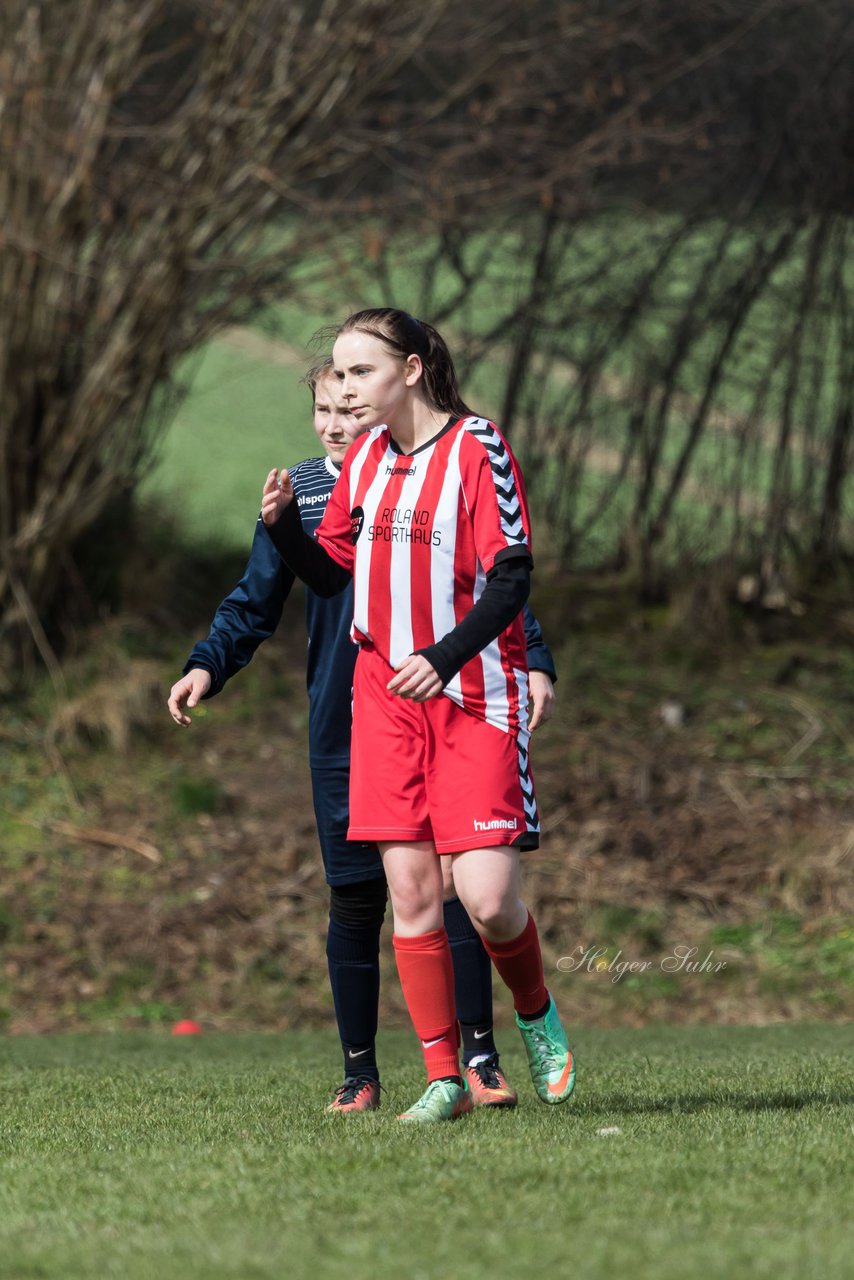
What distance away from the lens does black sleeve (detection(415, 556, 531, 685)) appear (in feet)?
12.3

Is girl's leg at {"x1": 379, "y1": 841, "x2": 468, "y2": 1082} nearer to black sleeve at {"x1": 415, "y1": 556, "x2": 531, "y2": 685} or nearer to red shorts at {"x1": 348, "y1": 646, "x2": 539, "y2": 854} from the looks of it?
red shorts at {"x1": 348, "y1": 646, "x2": 539, "y2": 854}

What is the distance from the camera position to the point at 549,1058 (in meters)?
4.21

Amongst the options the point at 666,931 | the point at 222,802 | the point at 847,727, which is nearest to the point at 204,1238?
the point at 666,931

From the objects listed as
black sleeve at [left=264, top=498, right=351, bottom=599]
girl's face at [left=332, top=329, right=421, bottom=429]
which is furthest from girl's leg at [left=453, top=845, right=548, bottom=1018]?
girl's face at [left=332, top=329, right=421, bottom=429]

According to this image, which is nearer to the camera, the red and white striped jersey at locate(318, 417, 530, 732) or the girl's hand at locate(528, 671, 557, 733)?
the red and white striped jersey at locate(318, 417, 530, 732)

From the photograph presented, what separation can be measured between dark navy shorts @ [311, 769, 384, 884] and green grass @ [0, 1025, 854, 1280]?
2.02 ft

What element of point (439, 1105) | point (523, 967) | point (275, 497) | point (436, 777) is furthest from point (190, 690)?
point (439, 1105)

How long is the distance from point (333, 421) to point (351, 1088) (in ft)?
5.95

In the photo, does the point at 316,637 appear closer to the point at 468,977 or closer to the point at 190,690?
the point at 190,690

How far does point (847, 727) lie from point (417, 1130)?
23.9 ft

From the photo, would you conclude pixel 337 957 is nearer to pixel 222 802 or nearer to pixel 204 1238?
pixel 204 1238

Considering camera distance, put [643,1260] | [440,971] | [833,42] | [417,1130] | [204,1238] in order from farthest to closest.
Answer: [833,42], [440,971], [417,1130], [204,1238], [643,1260]

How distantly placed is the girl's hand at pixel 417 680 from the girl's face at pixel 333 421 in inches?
42.5

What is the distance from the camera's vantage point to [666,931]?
8.79 metres
